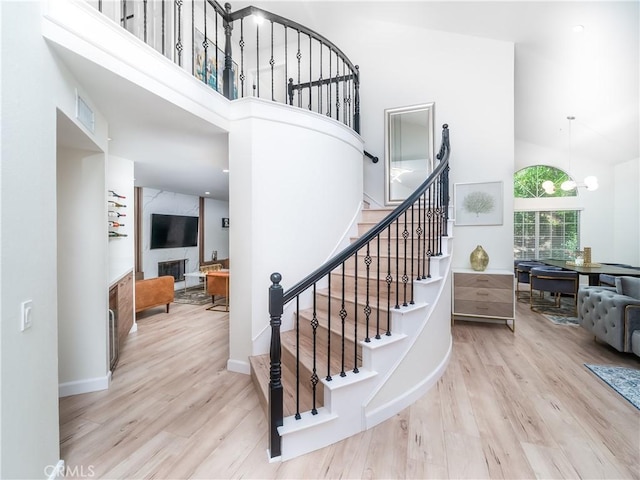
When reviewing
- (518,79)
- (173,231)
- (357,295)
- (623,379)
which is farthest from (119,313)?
(518,79)

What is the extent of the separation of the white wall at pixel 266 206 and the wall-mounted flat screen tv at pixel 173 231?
13.7ft

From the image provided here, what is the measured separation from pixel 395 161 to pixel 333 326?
3.02m

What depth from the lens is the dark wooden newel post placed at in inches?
64.1

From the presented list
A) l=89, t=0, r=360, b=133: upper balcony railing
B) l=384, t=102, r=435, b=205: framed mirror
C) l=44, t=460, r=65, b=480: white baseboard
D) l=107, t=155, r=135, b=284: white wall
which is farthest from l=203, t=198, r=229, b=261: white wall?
l=44, t=460, r=65, b=480: white baseboard

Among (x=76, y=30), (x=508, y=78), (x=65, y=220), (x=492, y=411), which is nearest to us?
(x=76, y=30)

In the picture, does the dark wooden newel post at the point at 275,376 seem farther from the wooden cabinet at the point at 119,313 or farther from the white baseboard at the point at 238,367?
the wooden cabinet at the point at 119,313

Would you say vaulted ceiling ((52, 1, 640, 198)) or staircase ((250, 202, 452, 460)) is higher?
vaulted ceiling ((52, 1, 640, 198))

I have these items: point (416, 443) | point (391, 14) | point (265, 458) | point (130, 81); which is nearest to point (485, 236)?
point (416, 443)

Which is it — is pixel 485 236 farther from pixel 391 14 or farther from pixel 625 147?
pixel 625 147

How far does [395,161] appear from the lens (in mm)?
4449

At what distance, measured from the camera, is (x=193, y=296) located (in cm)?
593

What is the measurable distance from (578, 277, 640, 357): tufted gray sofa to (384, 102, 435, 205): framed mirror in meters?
2.50

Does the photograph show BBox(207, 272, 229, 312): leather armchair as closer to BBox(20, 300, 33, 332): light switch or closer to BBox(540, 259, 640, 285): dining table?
BBox(20, 300, 33, 332): light switch

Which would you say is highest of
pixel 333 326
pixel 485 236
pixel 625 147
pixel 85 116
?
pixel 625 147
